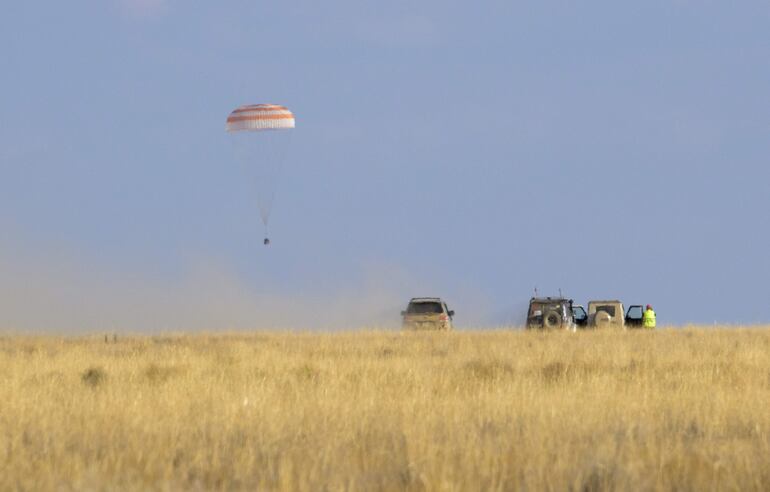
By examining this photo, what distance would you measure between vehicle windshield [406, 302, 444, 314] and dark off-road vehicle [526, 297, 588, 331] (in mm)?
2783

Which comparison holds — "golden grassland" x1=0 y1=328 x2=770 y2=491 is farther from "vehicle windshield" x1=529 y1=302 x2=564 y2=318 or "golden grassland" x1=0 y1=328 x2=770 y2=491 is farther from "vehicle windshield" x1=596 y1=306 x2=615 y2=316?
"vehicle windshield" x1=596 y1=306 x2=615 y2=316

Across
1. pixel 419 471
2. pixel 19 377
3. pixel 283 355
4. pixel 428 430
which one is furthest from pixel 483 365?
pixel 419 471

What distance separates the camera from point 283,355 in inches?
1004

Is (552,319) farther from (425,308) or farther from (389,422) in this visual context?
(389,422)

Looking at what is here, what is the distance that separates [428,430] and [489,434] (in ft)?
1.75

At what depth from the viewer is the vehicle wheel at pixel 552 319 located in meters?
37.8

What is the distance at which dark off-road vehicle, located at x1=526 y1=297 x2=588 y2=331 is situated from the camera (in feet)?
124

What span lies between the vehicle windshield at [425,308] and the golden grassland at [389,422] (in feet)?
42.9

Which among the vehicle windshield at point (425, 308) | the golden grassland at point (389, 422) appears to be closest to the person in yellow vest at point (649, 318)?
the vehicle windshield at point (425, 308)

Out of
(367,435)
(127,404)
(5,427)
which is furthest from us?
(127,404)

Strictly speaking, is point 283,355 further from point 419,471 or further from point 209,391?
point 419,471

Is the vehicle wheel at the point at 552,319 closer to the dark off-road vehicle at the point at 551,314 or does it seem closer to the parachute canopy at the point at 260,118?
the dark off-road vehicle at the point at 551,314

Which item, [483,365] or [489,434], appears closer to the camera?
[489,434]

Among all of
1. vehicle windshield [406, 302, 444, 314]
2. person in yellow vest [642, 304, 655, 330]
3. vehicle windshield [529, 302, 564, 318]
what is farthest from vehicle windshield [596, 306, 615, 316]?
vehicle windshield [406, 302, 444, 314]
